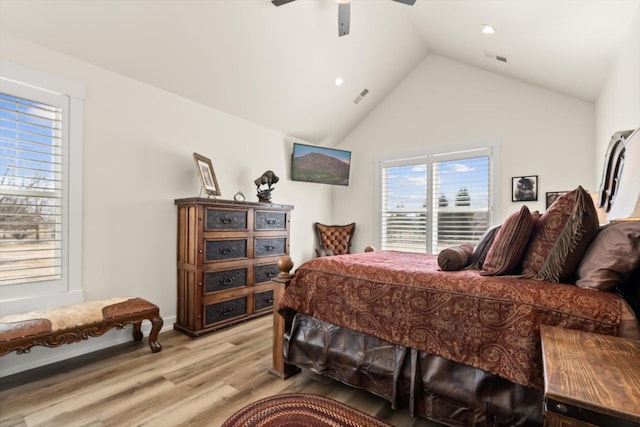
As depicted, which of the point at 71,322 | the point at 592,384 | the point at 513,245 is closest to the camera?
the point at 592,384

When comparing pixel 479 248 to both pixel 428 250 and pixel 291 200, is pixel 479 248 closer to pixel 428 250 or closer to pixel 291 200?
pixel 428 250

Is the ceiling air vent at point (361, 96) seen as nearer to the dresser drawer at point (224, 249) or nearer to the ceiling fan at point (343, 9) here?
the ceiling fan at point (343, 9)

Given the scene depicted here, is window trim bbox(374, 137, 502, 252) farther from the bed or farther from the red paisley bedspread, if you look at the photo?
the red paisley bedspread

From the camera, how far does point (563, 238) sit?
1.45 m

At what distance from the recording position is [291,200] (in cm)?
480

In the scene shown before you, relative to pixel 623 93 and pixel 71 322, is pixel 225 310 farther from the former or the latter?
pixel 623 93

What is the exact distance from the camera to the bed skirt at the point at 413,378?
142 centimetres

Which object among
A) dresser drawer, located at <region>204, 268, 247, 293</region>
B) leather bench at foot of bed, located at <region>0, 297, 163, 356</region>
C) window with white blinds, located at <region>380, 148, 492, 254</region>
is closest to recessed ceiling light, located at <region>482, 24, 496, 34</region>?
window with white blinds, located at <region>380, 148, 492, 254</region>

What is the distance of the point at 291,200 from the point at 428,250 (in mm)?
2203

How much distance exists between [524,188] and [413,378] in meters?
3.23

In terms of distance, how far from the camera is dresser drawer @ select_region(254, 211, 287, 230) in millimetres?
3685

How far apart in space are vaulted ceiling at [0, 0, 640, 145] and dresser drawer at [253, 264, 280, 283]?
1.96m

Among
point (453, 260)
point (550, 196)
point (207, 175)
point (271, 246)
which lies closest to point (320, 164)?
point (271, 246)

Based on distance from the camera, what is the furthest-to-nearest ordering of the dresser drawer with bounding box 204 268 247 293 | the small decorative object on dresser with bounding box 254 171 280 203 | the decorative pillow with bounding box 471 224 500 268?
the small decorative object on dresser with bounding box 254 171 280 203
the dresser drawer with bounding box 204 268 247 293
the decorative pillow with bounding box 471 224 500 268
